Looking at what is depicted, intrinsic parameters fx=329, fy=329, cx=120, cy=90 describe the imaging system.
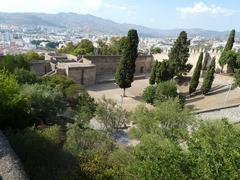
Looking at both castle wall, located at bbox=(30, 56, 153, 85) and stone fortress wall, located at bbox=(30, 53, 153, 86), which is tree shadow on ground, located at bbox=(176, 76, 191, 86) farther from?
castle wall, located at bbox=(30, 56, 153, 85)

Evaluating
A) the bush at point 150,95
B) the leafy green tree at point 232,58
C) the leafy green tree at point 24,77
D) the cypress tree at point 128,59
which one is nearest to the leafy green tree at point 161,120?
the bush at point 150,95

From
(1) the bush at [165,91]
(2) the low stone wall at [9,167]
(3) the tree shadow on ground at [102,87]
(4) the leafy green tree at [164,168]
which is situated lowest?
(3) the tree shadow on ground at [102,87]

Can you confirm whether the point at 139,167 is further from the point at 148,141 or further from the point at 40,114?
the point at 40,114

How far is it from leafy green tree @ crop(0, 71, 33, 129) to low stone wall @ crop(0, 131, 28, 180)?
4985 millimetres

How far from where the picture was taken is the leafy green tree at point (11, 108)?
13031mm

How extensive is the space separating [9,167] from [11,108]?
612cm

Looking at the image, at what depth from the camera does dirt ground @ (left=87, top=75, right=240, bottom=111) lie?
2436 cm

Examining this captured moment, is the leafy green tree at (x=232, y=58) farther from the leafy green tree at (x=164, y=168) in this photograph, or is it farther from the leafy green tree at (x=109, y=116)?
the leafy green tree at (x=164, y=168)

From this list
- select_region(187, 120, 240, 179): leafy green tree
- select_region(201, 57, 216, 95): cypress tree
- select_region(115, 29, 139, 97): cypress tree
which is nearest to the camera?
select_region(187, 120, 240, 179): leafy green tree

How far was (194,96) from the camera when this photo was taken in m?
27.0

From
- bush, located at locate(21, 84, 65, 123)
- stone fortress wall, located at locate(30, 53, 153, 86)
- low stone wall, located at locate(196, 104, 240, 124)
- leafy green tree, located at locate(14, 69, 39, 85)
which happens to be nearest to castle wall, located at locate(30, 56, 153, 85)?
stone fortress wall, located at locate(30, 53, 153, 86)

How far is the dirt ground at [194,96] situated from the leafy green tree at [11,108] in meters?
10.8

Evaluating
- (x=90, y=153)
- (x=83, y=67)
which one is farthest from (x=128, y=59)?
(x=90, y=153)

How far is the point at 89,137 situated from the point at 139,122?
3.20 m
